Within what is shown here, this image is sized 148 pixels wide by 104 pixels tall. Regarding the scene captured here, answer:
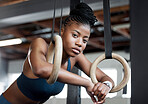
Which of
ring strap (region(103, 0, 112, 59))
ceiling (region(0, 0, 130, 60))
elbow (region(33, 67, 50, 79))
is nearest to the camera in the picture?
elbow (region(33, 67, 50, 79))

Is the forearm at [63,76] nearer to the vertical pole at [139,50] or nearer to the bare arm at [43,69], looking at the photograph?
the bare arm at [43,69]

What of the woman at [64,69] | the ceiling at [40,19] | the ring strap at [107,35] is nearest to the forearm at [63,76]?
the woman at [64,69]

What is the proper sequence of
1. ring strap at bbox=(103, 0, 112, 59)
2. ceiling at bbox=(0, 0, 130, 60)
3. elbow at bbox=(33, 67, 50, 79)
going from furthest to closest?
ceiling at bbox=(0, 0, 130, 60), ring strap at bbox=(103, 0, 112, 59), elbow at bbox=(33, 67, 50, 79)

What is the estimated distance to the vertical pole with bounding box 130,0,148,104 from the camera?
0.66 meters

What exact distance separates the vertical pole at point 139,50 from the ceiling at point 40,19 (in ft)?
0.91

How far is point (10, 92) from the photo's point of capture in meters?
0.79

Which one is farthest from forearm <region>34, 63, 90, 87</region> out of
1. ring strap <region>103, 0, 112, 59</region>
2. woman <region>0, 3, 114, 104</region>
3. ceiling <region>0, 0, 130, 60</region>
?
ceiling <region>0, 0, 130, 60</region>

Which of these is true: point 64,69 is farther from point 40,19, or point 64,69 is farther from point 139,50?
point 40,19

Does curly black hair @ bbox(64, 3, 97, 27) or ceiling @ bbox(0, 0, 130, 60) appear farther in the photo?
ceiling @ bbox(0, 0, 130, 60)

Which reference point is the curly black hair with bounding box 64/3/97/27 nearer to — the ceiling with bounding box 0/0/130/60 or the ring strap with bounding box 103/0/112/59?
the ring strap with bounding box 103/0/112/59

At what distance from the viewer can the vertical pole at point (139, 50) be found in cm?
66

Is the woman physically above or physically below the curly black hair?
below

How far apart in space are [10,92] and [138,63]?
49 centimetres

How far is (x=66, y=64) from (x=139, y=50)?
0.92 feet
